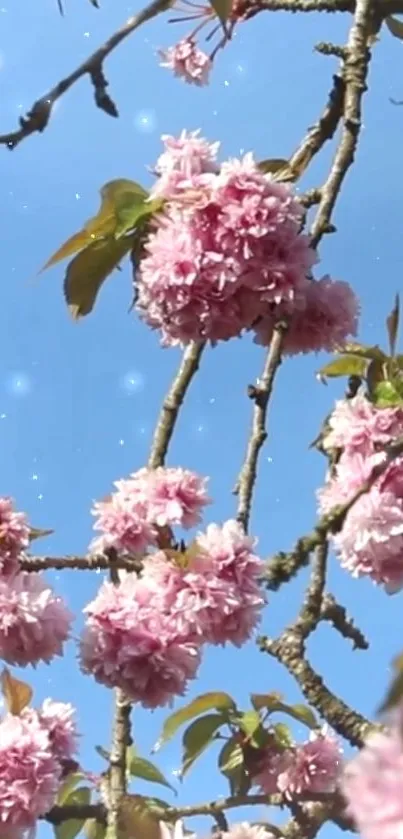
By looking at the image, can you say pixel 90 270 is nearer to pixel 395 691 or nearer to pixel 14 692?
pixel 14 692

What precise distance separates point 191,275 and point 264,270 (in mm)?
70

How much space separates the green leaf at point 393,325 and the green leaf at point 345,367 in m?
0.07

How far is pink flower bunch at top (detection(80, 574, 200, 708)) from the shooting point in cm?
114

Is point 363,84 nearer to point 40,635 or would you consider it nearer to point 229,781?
point 40,635

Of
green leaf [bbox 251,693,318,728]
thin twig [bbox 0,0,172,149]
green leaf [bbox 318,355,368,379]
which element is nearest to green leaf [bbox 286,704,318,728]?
green leaf [bbox 251,693,318,728]

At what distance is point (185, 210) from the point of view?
3.79 ft

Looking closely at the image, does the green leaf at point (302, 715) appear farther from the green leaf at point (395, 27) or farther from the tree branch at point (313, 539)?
the green leaf at point (395, 27)

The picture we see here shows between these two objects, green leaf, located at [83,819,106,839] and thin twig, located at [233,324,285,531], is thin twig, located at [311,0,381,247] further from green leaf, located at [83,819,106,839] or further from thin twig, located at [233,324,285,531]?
green leaf, located at [83,819,106,839]

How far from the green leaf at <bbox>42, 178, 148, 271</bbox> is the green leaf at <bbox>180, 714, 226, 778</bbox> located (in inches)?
24.6

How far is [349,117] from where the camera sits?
1.30 m

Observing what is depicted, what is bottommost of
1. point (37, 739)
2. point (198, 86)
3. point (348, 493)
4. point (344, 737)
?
point (344, 737)

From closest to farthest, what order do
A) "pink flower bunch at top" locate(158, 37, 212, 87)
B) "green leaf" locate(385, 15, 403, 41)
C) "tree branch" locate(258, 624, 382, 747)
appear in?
"tree branch" locate(258, 624, 382, 747) → "green leaf" locate(385, 15, 403, 41) → "pink flower bunch at top" locate(158, 37, 212, 87)

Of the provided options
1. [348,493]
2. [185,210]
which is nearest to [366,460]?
[348,493]

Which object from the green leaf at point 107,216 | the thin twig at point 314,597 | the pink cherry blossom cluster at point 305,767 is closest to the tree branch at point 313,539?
the thin twig at point 314,597
